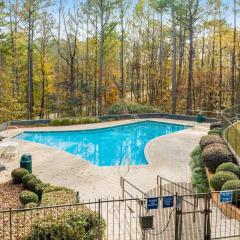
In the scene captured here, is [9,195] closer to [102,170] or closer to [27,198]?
[27,198]

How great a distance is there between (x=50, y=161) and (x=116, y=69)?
94.4ft

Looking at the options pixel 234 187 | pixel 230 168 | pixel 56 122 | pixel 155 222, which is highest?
pixel 56 122

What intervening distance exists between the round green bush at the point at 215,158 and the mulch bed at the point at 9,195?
6.37m

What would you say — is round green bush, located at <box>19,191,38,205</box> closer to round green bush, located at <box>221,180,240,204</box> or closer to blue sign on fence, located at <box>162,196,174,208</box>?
blue sign on fence, located at <box>162,196,174,208</box>

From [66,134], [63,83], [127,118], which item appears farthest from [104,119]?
[63,83]

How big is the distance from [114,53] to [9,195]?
32.8 m

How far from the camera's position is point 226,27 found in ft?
110

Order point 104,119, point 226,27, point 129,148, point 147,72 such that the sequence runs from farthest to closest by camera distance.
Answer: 1. point 147,72
2. point 226,27
3. point 104,119
4. point 129,148

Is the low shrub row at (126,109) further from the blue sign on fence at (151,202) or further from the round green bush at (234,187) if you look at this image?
the blue sign on fence at (151,202)

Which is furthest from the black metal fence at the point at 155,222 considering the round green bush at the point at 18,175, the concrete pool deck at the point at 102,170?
the round green bush at the point at 18,175

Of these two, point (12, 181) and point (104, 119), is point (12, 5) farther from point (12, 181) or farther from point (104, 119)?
point (12, 181)

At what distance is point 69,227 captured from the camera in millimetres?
7051

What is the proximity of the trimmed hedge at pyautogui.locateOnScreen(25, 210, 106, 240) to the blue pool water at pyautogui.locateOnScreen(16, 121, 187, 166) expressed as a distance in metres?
9.43

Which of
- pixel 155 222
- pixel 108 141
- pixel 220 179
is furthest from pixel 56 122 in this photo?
pixel 155 222
